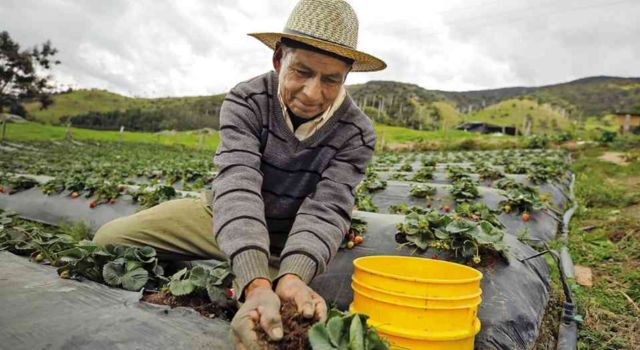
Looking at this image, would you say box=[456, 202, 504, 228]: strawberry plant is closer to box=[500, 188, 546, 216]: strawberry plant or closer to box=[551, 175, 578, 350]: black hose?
box=[500, 188, 546, 216]: strawberry plant

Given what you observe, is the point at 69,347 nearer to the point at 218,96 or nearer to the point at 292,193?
the point at 292,193

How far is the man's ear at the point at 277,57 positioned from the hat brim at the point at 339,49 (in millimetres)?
32

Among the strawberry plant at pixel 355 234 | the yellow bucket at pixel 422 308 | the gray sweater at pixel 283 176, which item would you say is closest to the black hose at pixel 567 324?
the yellow bucket at pixel 422 308

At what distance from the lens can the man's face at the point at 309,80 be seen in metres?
2.04

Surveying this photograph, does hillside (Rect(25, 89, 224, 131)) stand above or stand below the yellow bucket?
above

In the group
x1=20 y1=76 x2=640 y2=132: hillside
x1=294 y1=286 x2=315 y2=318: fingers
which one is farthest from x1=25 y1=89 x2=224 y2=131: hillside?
x1=294 y1=286 x2=315 y2=318: fingers

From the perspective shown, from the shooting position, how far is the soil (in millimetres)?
2145

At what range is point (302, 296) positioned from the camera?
162cm

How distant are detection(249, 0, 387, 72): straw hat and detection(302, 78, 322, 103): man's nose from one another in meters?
0.15

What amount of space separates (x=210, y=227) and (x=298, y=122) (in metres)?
0.96

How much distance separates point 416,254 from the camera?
287 centimetres

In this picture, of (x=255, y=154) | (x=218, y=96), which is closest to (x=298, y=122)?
(x=255, y=154)

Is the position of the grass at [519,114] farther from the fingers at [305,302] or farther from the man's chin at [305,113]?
the fingers at [305,302]

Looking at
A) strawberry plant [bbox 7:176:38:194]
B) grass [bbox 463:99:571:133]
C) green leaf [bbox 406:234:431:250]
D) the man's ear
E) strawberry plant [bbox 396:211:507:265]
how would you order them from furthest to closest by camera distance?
grass [bbox 463:99:571:133]
strawberry plant [bbox 7:176:38:194]
green leaf [bbox 406:234:431:250]
strawberry plant [bbox 396:211:507:265]
the man's ear
